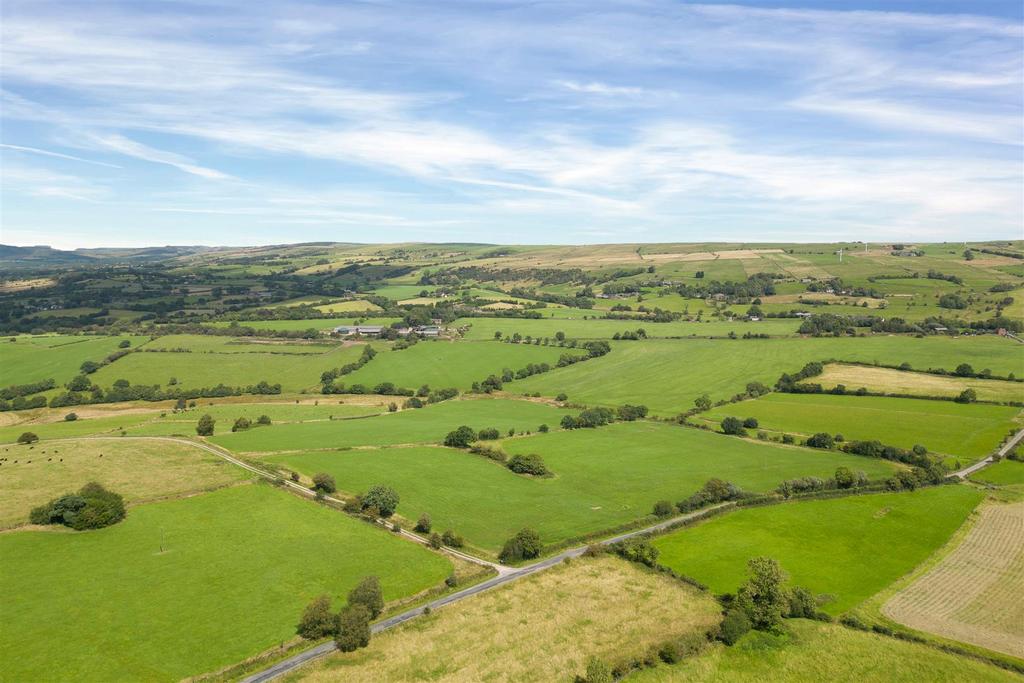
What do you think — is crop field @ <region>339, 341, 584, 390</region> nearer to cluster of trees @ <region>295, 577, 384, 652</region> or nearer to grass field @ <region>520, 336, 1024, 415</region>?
grass field @ <region>520, 336, 1024, 415</region>

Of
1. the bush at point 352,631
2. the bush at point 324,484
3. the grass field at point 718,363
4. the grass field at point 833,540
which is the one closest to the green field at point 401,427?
the grass field at point 718,363

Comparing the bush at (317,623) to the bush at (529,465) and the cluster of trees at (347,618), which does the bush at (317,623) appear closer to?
the cluster of trees at (347,618)

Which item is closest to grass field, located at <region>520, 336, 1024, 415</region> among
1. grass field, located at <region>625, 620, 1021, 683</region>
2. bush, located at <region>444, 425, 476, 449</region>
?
bush, located at <region>444, 425, 476, 449</region>

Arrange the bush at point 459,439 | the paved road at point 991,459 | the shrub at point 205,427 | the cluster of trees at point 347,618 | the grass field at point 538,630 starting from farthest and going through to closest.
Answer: the shrub at point 205,427
the bush at point 459,439
the paved road at point 991,459
the cluster of trees at point 347,618
the grass field at point 538,630

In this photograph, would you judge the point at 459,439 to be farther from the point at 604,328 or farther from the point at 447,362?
the point at 604,328

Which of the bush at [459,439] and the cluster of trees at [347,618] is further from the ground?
the bush at [459,439]

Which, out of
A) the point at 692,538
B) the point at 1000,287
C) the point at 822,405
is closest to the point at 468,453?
the point at 692,538

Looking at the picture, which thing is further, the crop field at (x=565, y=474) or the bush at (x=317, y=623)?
the crop field at (x=565, y=474)
